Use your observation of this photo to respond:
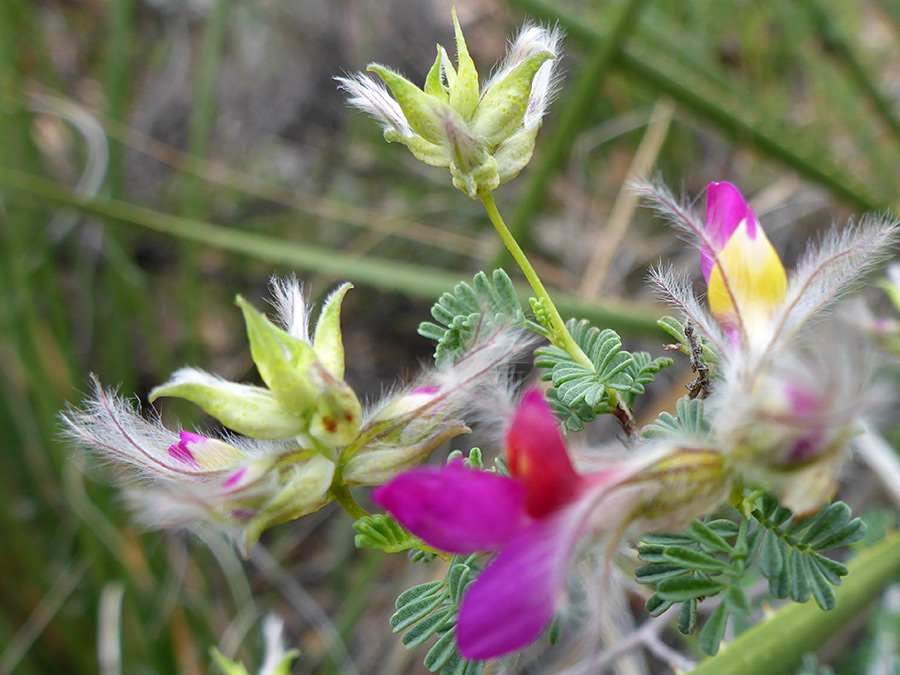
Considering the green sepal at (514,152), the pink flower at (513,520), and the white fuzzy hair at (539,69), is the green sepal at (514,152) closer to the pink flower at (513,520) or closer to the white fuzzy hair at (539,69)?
the white fuzzy hair at (539,69)

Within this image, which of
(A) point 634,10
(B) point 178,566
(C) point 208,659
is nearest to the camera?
(A) point 634,10

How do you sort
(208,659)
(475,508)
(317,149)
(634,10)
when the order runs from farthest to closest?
(317,149)
(208,659)
(634,10)
(475,508)

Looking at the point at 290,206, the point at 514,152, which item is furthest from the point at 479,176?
the point at 290,206

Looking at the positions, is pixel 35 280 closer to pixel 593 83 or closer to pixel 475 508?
pixel 593 83

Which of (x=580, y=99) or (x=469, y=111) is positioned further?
(x=580, y=99)

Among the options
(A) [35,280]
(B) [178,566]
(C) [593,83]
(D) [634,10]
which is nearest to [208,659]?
(B) [178,566]

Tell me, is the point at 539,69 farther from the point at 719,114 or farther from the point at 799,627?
the point at 719,114
